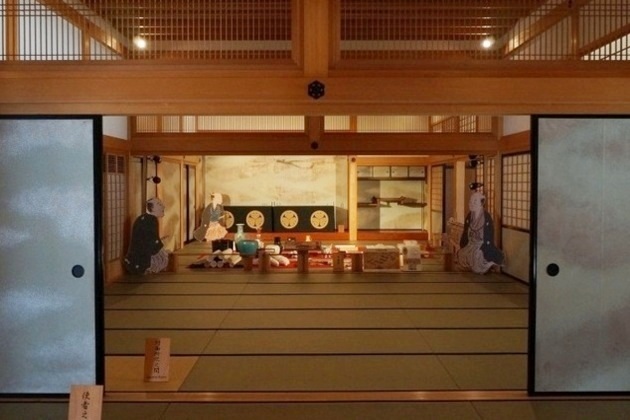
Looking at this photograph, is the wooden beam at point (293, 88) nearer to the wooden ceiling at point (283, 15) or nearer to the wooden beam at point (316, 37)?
the wooden beam at point (316, 37)

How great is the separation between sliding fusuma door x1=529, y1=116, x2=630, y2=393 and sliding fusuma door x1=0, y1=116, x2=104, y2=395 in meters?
2.68

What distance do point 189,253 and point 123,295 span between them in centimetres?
376

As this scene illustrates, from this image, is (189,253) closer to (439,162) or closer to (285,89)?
(439,162)

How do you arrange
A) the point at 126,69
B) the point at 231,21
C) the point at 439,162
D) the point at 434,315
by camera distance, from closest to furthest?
the point at 126,69 < the point at 231,21 < the point at 434,315 < the point at 439,162

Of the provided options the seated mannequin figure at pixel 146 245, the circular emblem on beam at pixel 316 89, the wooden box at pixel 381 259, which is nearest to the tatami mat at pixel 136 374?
the circular emblem on beam at pixel 316 89

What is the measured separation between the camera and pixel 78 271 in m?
3.47

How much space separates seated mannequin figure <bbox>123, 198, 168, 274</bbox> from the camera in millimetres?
7949

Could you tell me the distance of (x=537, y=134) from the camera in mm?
3471

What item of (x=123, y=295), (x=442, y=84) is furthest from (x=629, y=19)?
(x=123, y=295)

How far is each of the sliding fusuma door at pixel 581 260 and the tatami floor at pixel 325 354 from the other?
0.19 meters

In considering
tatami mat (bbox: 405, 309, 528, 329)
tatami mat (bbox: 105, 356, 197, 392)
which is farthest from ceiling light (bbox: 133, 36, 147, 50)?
tatami mat (bbox: 405, 309, 528, 329)

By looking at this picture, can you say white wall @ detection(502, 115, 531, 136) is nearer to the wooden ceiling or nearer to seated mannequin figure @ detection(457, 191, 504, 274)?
seated mannequin figure @ detection(457, 191, 504, 274)

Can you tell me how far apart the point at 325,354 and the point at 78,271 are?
1875mm

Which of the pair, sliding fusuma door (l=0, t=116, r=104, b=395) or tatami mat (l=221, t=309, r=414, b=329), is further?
tatami mat (l=221, t=309, r=414, b=329)
